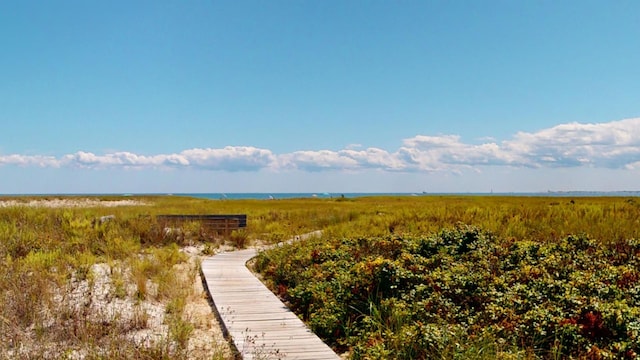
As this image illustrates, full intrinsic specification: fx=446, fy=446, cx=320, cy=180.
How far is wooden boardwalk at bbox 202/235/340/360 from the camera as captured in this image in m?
5.43

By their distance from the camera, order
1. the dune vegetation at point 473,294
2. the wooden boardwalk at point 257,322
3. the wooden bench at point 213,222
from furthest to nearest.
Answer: the wooden bench at point 213,222 → the wooden boardwalk at point 257,322 → the dune vegetation at point 473,294

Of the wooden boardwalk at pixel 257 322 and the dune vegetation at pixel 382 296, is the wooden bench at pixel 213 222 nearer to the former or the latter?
the dune vegetation at pixel 382 296

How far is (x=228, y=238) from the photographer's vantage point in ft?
54.2

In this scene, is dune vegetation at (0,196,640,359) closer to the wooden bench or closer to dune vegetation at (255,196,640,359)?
dune vegetation at (255,196,640,359)

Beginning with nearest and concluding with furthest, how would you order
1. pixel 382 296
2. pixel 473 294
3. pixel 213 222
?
pixel 473 294, pixel 382 296, pixel 213 222

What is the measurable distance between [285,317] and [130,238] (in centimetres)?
893

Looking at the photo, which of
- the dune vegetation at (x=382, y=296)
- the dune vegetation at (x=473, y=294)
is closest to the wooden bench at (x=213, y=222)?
the dune vegetation at (x=382, y=296)

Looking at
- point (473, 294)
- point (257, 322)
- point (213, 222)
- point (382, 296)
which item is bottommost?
point (257, 322)

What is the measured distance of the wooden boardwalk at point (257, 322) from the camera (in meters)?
5.43

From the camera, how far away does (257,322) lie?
6684mm

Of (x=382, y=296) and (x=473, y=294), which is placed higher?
(x=473, y=294)

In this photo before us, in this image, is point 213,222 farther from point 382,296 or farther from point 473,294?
point 473,294

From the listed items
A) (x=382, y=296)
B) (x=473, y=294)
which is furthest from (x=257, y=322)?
(x=473, y=294)

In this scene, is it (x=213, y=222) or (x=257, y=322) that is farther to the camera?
(x=213, y=222)
